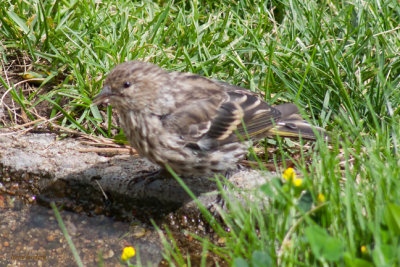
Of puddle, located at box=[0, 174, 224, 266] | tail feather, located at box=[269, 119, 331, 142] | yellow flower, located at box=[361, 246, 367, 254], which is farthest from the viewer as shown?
tail feather, located at box=[269, 119, 331, 142]

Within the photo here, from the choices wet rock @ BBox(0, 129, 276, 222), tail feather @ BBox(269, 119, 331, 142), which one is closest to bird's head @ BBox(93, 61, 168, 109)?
wet rock @ BBox(0, 129, 276, 222)

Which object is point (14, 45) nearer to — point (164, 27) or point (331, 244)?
point (164, 27)

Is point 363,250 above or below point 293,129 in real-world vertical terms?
above

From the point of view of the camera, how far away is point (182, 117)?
3830 mm

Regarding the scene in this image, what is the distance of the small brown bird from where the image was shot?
3.74m

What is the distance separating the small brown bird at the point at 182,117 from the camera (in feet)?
12.3

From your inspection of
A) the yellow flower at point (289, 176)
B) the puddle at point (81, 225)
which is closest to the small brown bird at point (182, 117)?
the puddle at point (81, 225)

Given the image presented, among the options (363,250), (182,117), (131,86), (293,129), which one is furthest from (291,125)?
(363,250)

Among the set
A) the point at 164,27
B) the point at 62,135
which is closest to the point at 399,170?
the point at 62,135

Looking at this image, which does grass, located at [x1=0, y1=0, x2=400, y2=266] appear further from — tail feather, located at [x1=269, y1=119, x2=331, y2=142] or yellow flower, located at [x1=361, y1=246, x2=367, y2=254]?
yellow flower, located at [x1=361, y1=246, x2=367, y2=254]

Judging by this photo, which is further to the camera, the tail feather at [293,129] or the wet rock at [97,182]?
the tail feather at [293,129]

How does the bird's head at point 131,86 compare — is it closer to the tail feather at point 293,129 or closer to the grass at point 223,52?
the grass at point 223,52

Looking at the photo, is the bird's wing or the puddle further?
the bird's wing

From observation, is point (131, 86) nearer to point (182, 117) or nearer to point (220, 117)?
point (182, 117)
